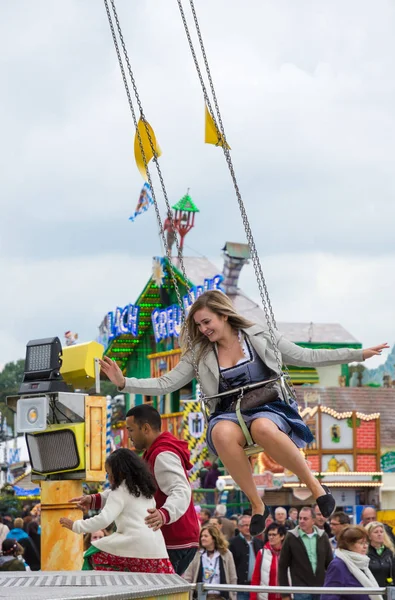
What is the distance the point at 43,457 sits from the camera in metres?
8.93

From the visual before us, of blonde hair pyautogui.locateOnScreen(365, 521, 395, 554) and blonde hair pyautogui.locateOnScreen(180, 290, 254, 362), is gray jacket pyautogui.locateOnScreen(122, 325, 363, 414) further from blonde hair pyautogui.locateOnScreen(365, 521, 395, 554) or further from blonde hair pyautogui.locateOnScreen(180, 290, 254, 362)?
blonde hair pyautogui.locateOnScreen(365, 521, 395, 554)

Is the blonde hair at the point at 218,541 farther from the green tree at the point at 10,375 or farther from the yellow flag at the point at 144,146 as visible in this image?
the green tree at the point at 10,375

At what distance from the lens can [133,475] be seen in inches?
280

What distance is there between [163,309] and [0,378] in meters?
77.7

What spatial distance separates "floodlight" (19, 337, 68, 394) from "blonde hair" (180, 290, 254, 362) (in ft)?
5.37

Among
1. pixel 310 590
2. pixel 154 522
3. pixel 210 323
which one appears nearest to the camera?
pixel 310 590

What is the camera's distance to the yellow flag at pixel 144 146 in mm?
8022

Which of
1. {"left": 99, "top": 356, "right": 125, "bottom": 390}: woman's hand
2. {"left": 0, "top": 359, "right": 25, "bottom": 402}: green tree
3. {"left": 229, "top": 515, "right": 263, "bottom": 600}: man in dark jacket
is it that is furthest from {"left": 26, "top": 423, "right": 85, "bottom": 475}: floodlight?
{"left": 0, "top": 359, "right": 25, "bottom": 402}: green tree

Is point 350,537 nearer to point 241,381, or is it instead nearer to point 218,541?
point 241,381

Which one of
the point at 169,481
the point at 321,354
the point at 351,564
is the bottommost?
the point at 351,564

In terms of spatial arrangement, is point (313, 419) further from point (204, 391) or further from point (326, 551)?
point (204, 391)

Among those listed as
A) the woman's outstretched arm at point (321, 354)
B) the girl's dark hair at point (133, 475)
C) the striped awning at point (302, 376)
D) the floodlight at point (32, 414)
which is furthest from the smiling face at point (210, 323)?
the striped awning at point (302, 376)

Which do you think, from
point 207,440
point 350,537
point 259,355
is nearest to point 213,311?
point 259,355

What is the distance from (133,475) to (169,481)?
0.43 m
